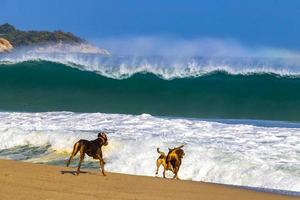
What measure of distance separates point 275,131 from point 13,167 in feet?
19.7

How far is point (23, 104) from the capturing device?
2203cm

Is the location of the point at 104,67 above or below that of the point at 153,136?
above

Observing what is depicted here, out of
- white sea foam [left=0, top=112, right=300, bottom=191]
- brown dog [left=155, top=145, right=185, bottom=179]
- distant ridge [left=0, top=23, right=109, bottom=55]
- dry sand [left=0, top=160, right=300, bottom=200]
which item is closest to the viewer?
dry sand [left=0, top=160, right=300, bottom=200]

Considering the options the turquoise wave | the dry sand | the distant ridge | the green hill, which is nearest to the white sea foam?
the dry sand

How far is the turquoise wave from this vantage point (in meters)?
20.9

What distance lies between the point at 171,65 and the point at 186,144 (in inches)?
683

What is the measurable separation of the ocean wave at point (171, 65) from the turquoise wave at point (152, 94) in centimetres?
39

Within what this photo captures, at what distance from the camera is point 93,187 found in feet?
17.8

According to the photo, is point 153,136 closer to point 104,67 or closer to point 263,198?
point 263,198

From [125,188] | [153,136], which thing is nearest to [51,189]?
[125,188]

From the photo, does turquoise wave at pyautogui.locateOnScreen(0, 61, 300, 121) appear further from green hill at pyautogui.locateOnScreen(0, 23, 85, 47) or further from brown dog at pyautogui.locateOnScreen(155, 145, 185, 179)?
green hill at pyautogui.locateOnScreen(0, 23, 85, 47)

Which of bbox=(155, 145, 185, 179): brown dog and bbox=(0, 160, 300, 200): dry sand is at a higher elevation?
bbox=(155, 145, 185, 179): brown dog

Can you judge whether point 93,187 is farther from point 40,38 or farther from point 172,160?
point 40,38

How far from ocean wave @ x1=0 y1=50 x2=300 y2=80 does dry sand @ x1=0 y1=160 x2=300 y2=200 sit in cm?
1898
